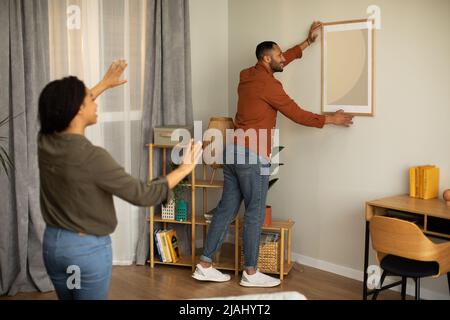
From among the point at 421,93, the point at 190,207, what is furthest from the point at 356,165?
the point at 190,207

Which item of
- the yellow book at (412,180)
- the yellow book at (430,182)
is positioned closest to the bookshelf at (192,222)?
the yellow book at (412,180)

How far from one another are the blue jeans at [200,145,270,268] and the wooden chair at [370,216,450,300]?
0.95 meters

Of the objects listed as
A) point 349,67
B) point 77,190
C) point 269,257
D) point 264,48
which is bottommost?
point 269,257

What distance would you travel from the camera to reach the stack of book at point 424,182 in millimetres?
3814

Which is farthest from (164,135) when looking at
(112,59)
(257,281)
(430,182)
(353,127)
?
(430,182)

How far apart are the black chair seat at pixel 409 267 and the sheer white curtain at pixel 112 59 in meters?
2.16

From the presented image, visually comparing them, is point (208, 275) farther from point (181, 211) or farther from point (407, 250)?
point (407, 250)

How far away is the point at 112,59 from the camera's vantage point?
15.0 feet

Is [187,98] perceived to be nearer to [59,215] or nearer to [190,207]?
[190,207]

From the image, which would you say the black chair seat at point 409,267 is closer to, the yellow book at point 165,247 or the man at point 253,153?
the man at point 253,153

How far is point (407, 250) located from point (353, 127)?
1.28 metres

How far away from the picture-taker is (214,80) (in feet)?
17.3

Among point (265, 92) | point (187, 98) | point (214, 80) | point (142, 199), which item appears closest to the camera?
point (142, 199)

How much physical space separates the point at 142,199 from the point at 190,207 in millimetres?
2841
